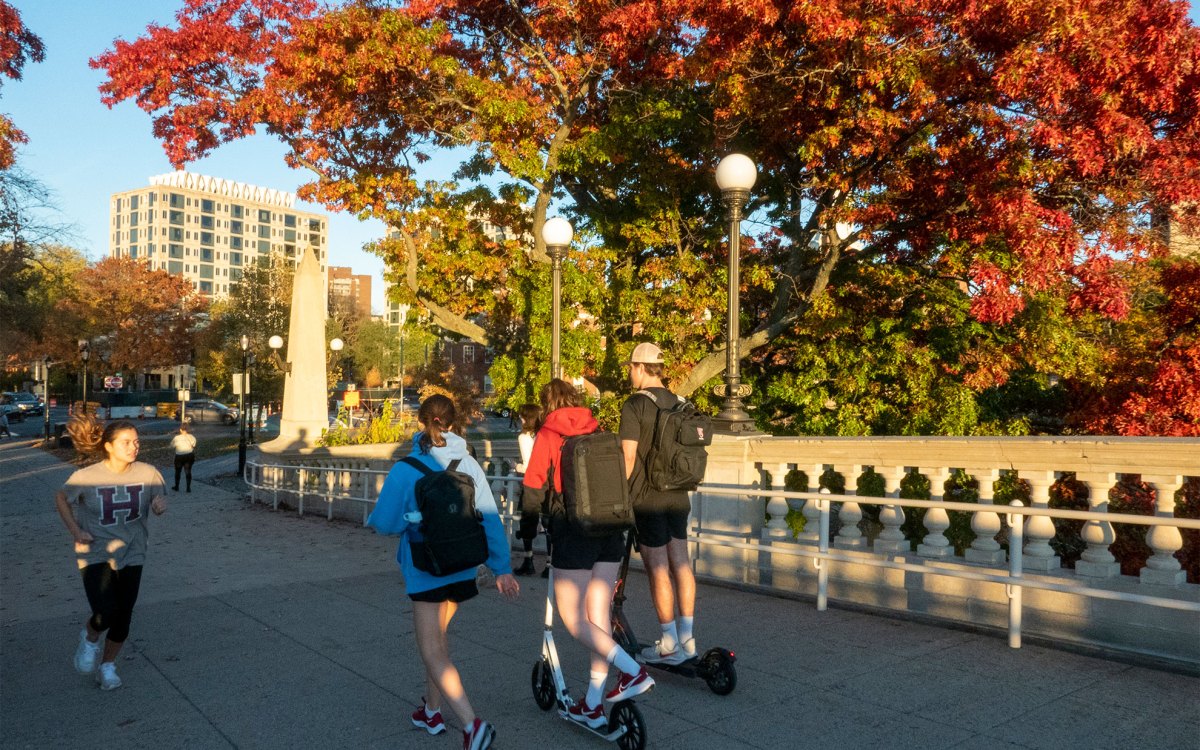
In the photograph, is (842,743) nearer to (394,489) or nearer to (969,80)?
(394,489)

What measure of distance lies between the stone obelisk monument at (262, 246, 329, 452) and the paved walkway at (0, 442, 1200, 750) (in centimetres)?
1180

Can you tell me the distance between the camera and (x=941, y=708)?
183 inches

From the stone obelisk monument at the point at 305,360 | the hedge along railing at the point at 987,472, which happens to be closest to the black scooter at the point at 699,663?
the hedge along railing at the point at 987,472

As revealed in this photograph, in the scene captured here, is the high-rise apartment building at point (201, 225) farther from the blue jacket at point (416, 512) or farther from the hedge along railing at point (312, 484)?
the blue jacket at point (416, 512)

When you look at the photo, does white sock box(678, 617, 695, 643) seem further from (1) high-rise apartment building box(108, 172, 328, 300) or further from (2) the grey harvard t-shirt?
(1) high-rise apartment building box(108, 172, 328, 300)

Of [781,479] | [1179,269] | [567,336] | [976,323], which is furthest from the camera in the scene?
[567,336]

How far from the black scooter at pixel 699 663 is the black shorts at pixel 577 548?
45 cm

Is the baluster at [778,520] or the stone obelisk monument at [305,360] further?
the stone obelisk monument at [305,360]

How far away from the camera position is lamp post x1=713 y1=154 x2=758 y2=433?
8391 millimetres

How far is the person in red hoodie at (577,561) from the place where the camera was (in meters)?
4.34

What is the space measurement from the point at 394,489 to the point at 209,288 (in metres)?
151

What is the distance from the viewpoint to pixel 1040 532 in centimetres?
593

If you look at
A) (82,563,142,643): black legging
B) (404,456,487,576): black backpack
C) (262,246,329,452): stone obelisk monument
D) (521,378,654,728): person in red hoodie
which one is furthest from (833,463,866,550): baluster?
(262,246,329,452): stone obelisk monument

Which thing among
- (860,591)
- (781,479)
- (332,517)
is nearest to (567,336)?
(332,517)
